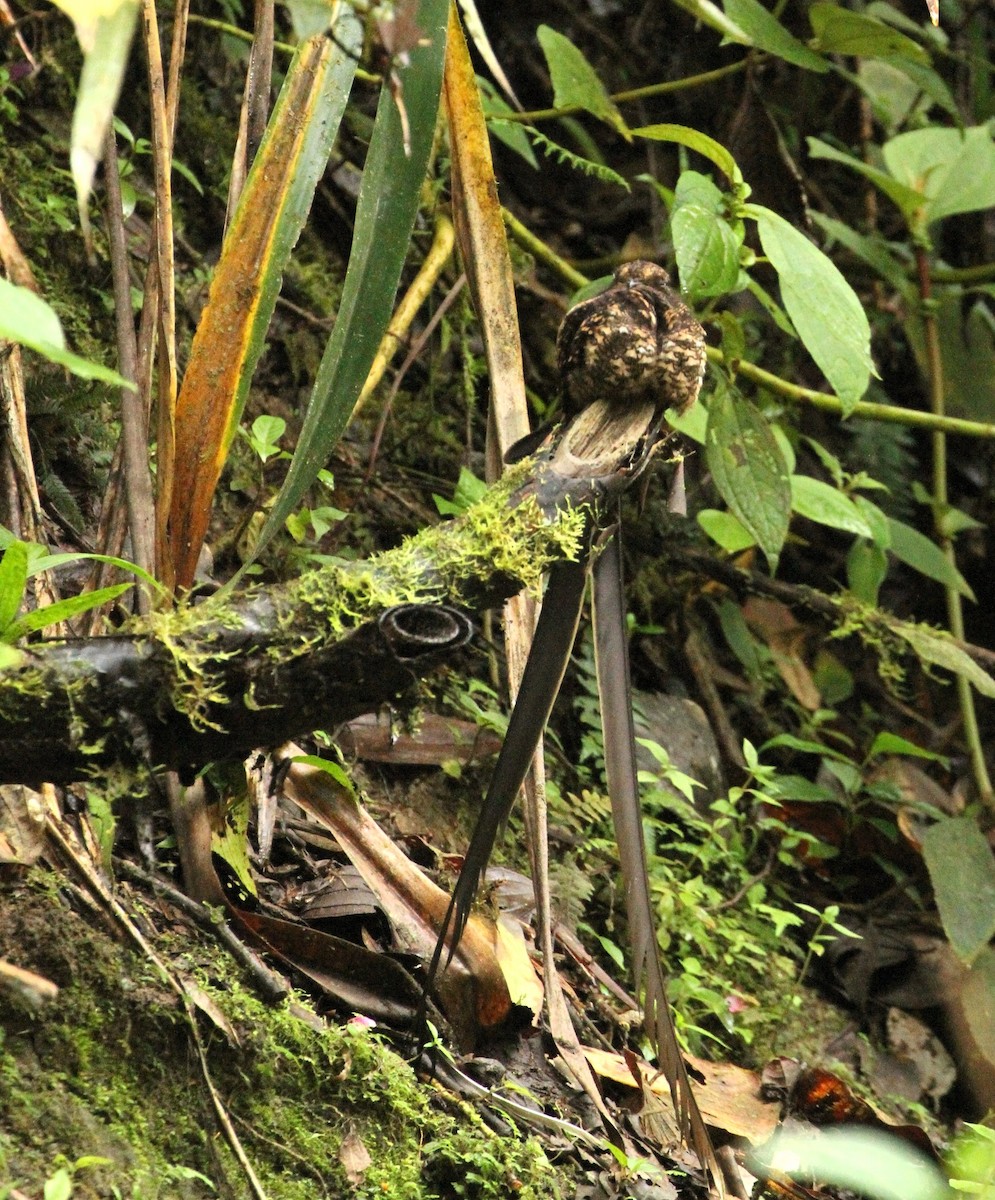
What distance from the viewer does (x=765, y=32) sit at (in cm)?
228

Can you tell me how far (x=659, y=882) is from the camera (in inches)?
91.0

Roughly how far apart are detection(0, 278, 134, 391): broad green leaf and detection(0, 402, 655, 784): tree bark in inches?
13.3

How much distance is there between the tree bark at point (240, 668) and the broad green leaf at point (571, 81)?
5.30ft

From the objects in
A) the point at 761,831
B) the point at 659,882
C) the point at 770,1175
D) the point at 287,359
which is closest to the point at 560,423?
the point at 770,1175

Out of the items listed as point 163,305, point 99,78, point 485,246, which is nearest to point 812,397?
point 485,246

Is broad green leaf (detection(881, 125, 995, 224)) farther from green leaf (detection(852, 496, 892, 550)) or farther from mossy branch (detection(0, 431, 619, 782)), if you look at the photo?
mossy branch (detection(0, 431, 619, 782))

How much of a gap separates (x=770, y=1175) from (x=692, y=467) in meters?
1.92

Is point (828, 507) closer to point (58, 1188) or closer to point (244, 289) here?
point (244, 289)

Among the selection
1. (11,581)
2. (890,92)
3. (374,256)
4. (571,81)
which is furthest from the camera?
(890,92)

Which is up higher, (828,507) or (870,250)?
(870,250)

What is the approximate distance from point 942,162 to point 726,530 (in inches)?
42.3

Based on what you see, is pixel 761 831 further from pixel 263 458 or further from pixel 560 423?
pixel 560 423

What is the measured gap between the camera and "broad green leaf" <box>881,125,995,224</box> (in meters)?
2.79

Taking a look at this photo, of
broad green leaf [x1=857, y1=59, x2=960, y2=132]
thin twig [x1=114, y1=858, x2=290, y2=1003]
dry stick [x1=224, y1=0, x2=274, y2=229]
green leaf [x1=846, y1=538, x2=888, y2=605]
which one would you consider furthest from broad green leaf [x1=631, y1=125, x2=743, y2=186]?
broad green leaf [x1=857, y1=59, x2=960, y2=132]
